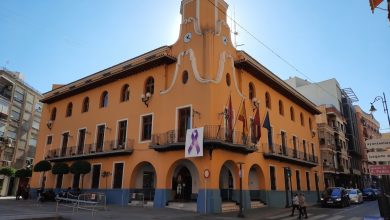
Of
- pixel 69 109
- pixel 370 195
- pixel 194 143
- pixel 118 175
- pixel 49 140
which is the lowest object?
pixel 370 195

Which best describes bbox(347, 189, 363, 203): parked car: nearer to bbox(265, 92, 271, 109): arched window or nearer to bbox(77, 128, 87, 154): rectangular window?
bbox(265, 92, 271, 109): arched window

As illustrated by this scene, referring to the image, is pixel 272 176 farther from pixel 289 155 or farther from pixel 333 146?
pixel 333 146

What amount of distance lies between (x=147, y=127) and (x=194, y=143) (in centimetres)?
652

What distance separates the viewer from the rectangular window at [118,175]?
80.4 feet

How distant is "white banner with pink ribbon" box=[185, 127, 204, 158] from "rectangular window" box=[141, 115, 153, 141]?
5.41 meters

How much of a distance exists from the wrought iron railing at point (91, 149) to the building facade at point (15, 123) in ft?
56.7

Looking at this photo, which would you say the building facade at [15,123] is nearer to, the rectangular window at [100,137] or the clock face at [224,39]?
the rectangular window at [100,137]

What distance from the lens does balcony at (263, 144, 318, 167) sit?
84.5ft

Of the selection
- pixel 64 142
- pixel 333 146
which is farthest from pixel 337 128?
pixel 64 142

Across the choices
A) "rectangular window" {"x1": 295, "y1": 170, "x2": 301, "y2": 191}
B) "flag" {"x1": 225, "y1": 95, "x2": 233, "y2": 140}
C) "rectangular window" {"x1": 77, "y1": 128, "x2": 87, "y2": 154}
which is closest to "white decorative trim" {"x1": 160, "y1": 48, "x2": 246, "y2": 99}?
"flag" {"x1": 225, "y1": 95, "x2": 233, "y2": 140}

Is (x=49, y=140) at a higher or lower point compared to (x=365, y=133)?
lower

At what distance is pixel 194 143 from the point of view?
737 inches

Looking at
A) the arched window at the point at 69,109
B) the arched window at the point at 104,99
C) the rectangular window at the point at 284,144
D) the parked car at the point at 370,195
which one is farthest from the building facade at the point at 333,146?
the arched window at the point at 69,109

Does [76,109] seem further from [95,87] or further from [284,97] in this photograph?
[284,97]
